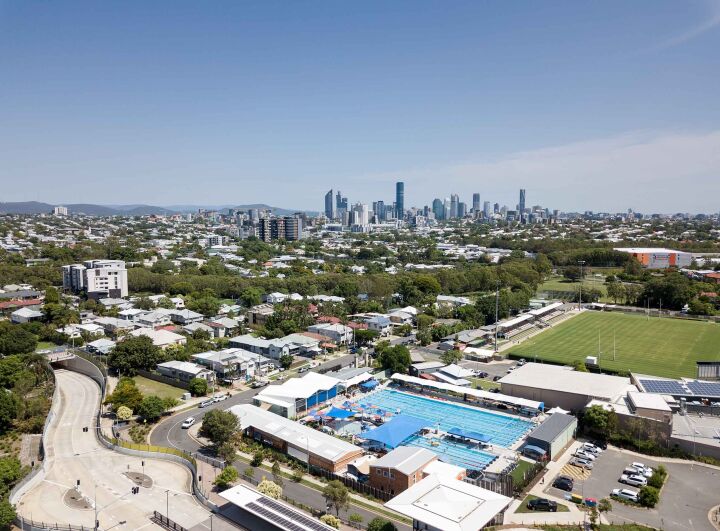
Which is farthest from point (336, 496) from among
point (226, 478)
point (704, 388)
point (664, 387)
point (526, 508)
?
point (704, 388)

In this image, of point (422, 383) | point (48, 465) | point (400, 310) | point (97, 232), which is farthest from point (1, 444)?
point (97, 232)

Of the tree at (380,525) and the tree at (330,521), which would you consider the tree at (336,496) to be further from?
the tree at (380,525)

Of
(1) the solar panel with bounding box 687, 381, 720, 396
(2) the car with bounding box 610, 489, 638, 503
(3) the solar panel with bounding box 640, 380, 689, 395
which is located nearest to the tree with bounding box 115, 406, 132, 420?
(2) the car with bounding box 610, 489, 638, 503

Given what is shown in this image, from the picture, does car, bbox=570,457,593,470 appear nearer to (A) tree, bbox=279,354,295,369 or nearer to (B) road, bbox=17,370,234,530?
(B) road, bbox=17,370,234,530

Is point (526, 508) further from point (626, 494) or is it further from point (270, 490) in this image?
point (270, 490)

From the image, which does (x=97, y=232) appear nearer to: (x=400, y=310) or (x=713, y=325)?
(x=400, y=310)
